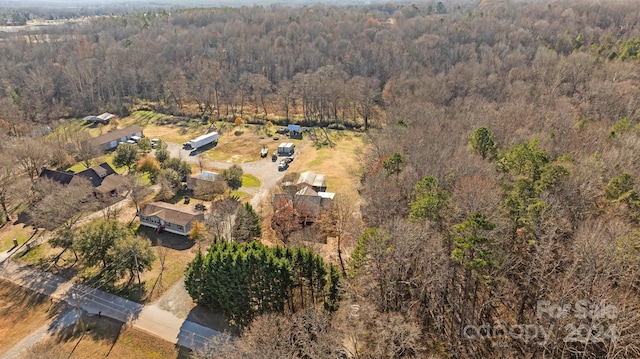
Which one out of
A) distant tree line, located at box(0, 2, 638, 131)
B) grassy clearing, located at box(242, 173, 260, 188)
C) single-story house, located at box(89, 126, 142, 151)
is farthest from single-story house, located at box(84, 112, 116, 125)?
grassy clearing, located at box(242, 173, 260, 188)

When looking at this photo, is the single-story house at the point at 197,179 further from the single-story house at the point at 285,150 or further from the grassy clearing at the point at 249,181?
the single-story house at the point at 285,150

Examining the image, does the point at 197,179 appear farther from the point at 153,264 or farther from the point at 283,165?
the point at 153,264

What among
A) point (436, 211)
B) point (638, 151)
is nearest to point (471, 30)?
point (638, 151)

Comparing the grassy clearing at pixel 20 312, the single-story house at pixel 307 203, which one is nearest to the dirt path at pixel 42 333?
the grassy clearing at pixel 20 312

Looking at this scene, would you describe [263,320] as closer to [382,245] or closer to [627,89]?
[382,245]

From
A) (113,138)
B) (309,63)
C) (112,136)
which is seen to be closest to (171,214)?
(113,138)
